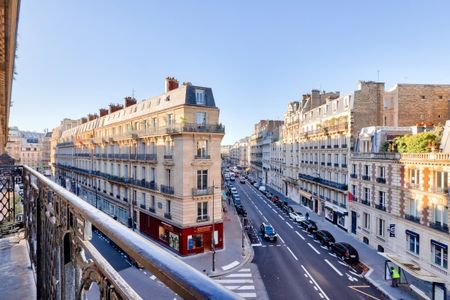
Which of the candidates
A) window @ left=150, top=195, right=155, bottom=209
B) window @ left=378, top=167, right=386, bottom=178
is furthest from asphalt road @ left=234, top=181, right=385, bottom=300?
window @ left=150, top=195, right=155, bottom=209

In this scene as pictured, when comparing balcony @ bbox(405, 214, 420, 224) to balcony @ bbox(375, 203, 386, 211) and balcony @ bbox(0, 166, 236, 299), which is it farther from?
balcony @ bbox(0, 166, 236, 299)

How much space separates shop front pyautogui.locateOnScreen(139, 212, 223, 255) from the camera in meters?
24.6

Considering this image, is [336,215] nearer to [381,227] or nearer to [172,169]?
[381,227]

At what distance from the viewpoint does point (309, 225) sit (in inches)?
1260

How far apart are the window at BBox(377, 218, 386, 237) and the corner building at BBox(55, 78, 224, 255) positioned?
47.2 ft

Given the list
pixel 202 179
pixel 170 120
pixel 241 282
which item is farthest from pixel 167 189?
pixel 241 282

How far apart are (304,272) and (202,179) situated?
1090 centimetres

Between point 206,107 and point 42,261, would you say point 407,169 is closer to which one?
point 206,107

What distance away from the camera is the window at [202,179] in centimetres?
2541

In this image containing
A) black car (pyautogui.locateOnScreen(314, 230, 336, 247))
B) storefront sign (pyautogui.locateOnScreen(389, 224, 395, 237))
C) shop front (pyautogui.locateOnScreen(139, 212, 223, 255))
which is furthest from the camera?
black car (pyautogui.locateOnScreen(314, 230, 336, 247))

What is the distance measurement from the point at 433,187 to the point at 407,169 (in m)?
2.93

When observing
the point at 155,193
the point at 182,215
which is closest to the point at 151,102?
the point at 155,193

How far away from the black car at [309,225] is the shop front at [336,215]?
3644 millimetres

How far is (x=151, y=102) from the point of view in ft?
105
